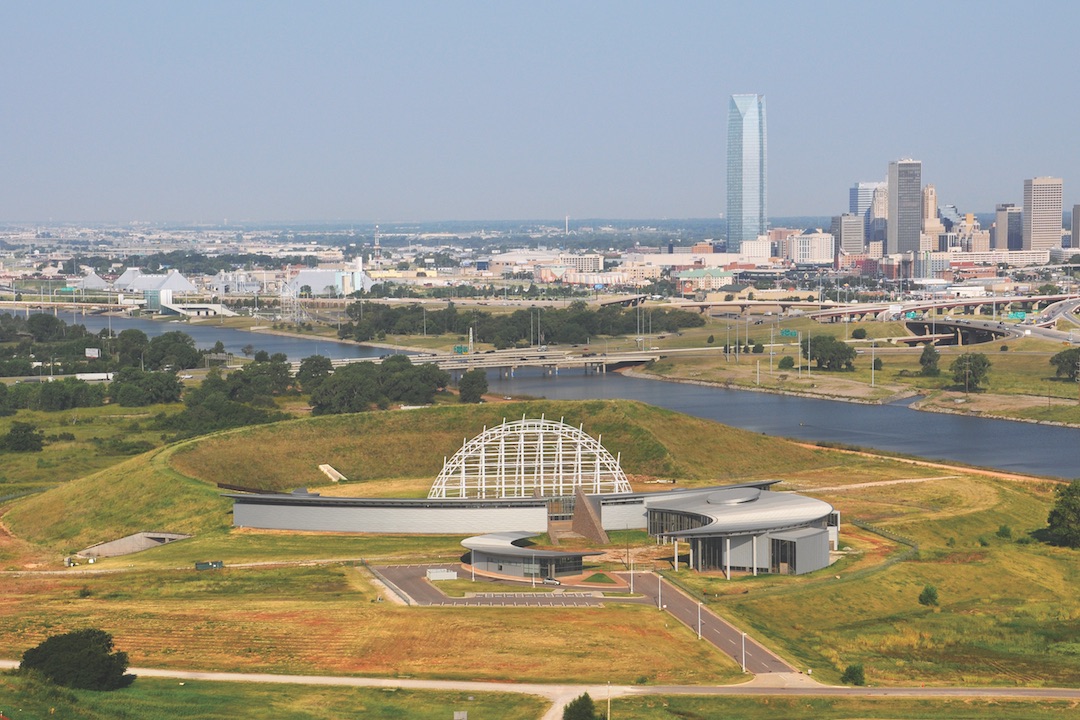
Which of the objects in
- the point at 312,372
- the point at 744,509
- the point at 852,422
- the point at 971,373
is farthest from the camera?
the point at 971,373

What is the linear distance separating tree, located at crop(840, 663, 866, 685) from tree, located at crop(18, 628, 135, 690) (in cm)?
1087

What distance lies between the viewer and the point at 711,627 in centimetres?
2627

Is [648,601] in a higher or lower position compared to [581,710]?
lower

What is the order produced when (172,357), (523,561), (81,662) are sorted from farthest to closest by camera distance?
(172,357) → (523,561) → (81,662)

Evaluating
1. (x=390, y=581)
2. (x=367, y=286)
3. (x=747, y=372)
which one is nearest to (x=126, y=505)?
(x=390, y=581)

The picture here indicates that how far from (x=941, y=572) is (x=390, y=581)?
36.7ft

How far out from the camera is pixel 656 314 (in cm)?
11669

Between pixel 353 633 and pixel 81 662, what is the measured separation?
16.2 ft

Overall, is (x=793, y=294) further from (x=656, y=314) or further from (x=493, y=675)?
(x=493, y=675)

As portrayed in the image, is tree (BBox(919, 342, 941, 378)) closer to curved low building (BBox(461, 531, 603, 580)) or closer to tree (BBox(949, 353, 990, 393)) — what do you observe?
tree (BBox(949, 353, 990, 393))

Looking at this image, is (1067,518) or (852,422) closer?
(1067,518)

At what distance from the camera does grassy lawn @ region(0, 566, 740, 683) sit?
78.3 feet

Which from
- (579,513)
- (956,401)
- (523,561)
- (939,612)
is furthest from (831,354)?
(939,612)

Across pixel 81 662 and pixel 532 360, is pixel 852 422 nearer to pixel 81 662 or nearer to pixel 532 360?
pixel 532 360
